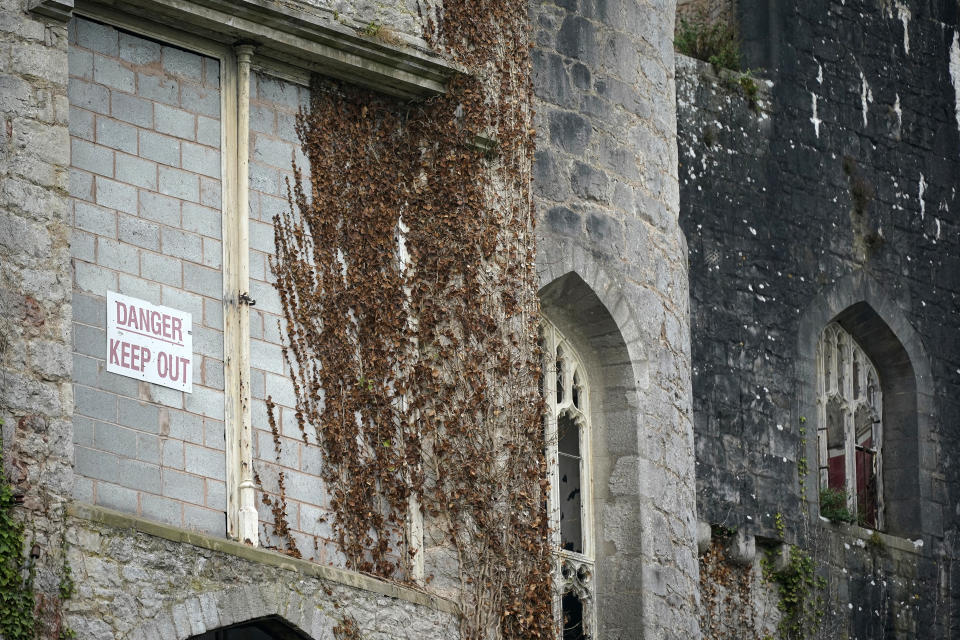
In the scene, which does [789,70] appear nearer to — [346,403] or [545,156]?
[545,156]

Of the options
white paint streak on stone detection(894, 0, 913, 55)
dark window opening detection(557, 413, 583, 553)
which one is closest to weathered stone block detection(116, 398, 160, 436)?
dark window opening detection(557, 413, 583, 553)

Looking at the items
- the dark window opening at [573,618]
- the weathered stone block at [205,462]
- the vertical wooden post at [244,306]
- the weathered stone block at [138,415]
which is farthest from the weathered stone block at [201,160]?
the dark window opening at [573,618]

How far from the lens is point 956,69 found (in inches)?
745

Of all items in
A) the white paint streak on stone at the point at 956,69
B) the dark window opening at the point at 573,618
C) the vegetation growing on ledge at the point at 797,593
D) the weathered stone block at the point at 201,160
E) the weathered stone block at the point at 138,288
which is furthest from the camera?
the white paint streak on stone at the point at 956,69

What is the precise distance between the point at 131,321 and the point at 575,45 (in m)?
4.46

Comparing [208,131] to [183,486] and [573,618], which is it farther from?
[573,618]

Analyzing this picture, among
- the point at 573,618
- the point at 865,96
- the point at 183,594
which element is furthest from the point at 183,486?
the point at 865,96

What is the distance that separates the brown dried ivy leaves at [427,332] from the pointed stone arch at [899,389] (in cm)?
610

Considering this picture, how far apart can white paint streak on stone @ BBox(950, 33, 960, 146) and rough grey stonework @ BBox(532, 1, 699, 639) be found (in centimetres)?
616

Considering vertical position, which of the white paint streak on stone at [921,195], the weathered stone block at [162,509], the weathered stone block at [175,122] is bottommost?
the weathered stone block at [162,509]

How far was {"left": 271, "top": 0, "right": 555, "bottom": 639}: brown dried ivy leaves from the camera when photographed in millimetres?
10336

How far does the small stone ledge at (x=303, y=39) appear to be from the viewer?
33.0ft

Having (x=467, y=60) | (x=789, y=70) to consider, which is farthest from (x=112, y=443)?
(x=789, y=70)

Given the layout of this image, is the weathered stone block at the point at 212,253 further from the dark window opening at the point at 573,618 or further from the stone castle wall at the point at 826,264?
the stone castle wall at the point at 826,264
